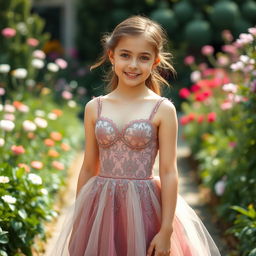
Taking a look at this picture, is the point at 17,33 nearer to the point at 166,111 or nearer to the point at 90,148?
the point at 90,148

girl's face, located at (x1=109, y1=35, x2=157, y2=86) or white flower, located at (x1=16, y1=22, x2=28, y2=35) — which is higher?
white flower, located at (x1=16, y1=22, x2=28, y2=35)

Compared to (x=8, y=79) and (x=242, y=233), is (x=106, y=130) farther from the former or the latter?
(x=8, y=79)

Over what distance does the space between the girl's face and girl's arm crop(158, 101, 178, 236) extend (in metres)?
0.17

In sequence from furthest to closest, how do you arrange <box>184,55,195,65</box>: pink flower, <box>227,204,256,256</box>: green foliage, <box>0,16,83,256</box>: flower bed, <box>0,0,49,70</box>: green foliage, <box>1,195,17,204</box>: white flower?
<box>184,55,195,65</box>: pink flower
<box>0,0,49,70</box>: green foliage
<box>227,204,256,256</box>: green foliage
<box>0,16,83,256</box>: flower bed
<box>1,195,17,204</box>: white flower

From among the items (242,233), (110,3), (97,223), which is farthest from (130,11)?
(97,223)

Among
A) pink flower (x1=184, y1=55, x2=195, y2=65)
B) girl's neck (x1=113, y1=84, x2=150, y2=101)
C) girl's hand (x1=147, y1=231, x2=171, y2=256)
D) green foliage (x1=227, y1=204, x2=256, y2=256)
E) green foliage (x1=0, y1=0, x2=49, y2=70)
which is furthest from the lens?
pink flower (x1=184, y1=55, x2=195, y2=65)

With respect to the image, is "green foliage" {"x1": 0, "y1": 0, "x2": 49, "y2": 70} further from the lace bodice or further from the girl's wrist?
the girl's wrist

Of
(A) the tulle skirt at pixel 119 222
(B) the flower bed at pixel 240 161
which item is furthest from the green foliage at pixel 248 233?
(A) the tulle skirt at pixel 119 222

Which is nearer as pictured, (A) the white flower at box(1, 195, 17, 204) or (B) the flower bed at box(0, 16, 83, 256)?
(A) the white flower at box(1, 195, 17, 204)

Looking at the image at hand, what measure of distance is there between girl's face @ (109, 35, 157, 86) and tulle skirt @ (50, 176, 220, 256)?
1.43 feet

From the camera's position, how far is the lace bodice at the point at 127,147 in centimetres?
245

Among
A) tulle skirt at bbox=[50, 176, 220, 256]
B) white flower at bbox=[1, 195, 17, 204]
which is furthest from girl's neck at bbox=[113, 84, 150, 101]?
white flower at bbox=[1, 195, 17, 204]

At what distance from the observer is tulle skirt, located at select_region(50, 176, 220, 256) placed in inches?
97.3

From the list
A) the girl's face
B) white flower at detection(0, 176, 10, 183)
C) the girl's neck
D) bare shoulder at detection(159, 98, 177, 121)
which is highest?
the girl's face
